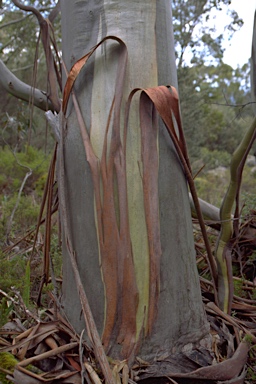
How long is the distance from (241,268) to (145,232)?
1022 mm

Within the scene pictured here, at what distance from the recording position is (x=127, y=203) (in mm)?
1281

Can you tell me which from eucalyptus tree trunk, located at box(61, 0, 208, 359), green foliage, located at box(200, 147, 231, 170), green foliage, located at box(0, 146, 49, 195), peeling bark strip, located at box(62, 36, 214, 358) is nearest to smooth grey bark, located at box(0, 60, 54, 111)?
eucalyptus tree trunk, located at box(61, 0, 208, 359)

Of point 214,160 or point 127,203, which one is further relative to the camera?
point 214,160

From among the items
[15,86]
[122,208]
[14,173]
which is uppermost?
[15,86]

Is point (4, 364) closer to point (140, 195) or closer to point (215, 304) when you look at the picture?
point (140, 195)

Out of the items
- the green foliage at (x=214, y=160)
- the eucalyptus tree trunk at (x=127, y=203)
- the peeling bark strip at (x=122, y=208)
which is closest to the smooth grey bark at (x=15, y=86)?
the eucalyptus tree trunk at (x=127, y=203)

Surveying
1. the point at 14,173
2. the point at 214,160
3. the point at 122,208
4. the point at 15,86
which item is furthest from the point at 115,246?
the point at 214,160

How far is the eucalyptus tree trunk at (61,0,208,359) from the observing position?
1.27m

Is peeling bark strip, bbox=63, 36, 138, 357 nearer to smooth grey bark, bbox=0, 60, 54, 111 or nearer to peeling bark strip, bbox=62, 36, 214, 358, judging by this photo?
peeling bark strip, bbox=62, 36, 214, 358

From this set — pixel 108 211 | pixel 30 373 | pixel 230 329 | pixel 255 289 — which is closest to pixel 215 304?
pixel 230 329

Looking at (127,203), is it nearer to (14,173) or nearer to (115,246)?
(115,246)

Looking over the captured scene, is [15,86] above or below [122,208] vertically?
above

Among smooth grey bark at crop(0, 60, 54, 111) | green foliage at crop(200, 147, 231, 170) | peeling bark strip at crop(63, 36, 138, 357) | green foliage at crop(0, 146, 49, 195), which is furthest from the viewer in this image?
green foliage at crop(200, 147, 231, 170)

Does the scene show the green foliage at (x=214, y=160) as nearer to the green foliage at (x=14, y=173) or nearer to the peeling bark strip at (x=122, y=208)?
the green foliage at (x=14, y=173)
